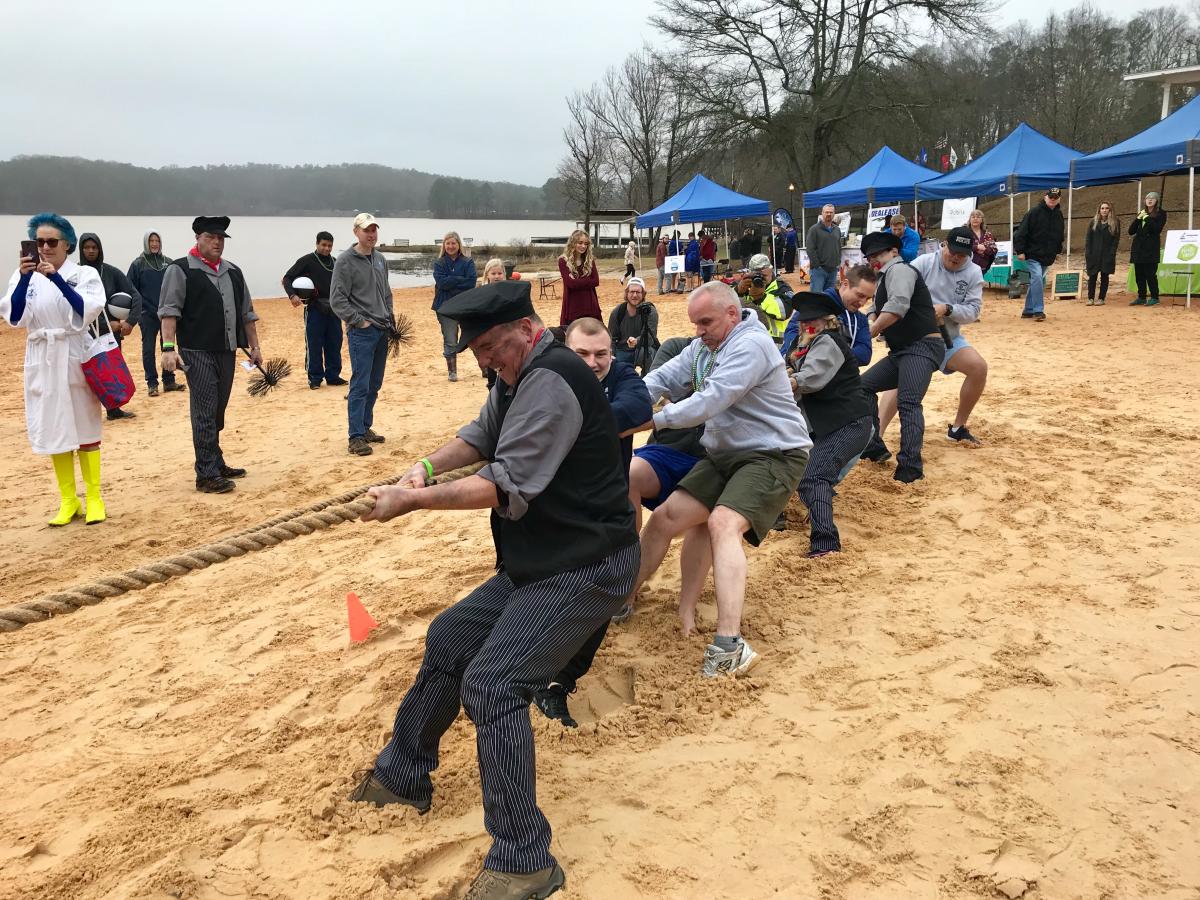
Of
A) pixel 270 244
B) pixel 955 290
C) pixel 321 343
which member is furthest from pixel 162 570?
pixel 270 244

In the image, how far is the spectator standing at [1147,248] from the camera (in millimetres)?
15102

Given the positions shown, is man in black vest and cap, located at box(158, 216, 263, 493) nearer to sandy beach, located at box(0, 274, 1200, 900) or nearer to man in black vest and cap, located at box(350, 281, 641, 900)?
sandy beach, located at box(0, 274, 1200, 900)

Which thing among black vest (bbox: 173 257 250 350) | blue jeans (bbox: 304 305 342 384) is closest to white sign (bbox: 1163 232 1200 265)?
blue jeans (bbox: 304 305 342 384)

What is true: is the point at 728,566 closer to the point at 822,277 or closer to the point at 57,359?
the point at 57,359

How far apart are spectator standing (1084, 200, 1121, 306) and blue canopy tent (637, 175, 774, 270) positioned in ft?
27.2

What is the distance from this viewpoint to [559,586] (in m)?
2.83

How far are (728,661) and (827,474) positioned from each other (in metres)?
1.80

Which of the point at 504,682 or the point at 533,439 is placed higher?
the point at 533,439

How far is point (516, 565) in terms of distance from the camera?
2.86 m

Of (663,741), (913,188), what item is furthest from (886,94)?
(663,741)

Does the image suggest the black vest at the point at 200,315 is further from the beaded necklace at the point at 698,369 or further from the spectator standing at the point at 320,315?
the beaded necklace at the point at 698,369

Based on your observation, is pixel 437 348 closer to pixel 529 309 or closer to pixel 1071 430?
pixel 1071 430

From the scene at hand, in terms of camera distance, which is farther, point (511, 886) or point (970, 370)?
point (970, 370)

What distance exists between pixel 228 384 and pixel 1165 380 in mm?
9179
